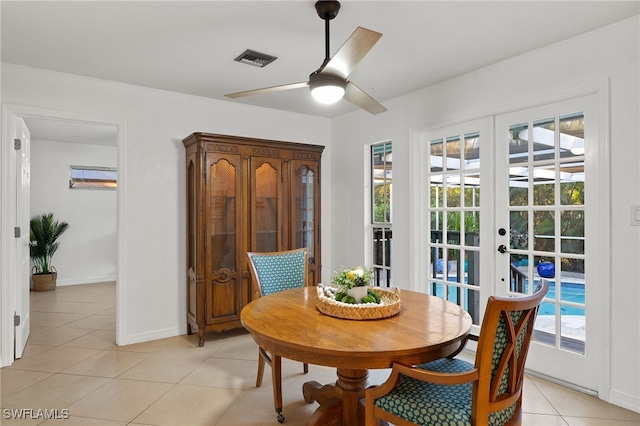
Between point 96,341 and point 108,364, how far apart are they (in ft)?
2.26

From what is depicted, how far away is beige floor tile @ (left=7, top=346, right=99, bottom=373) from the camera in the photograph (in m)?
3.09

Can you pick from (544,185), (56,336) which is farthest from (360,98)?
(56,336)

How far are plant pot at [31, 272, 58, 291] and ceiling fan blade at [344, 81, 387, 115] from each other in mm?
5945

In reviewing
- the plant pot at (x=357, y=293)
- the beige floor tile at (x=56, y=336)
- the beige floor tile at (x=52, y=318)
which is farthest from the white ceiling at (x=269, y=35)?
the beige floor tile at (x=52, y=318)

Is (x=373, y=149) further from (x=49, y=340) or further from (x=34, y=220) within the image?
(x=34, y=220)

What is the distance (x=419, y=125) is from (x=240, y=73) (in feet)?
5.74

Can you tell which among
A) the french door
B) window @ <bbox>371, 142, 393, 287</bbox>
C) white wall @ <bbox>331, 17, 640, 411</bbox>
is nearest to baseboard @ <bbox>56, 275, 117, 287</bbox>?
window @ <bbox>371, 142, 393, 287</bbox>

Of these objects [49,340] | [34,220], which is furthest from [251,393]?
[34,220]

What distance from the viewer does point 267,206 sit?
4004mm

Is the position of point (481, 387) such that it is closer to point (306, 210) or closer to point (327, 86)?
point (327, 86)

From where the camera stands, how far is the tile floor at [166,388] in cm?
234

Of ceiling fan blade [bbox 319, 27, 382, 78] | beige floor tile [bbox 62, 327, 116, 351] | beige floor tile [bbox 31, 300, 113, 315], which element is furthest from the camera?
beige floor tile [bbox 31, 300, 113, 315]

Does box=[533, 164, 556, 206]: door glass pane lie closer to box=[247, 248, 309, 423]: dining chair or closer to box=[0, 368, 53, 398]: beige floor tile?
box=[247, 248, 309, 423]: dining chair

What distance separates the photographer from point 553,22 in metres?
2.46
